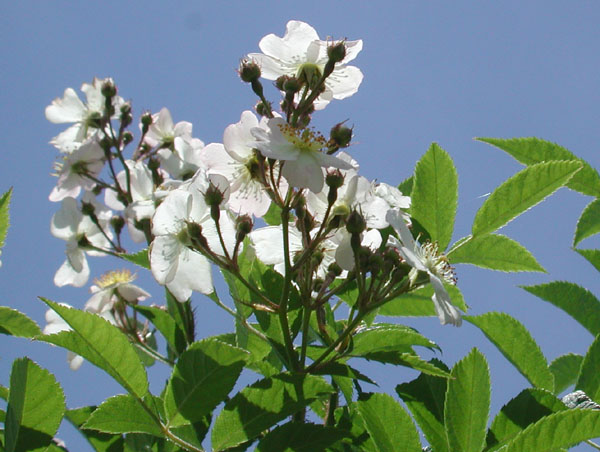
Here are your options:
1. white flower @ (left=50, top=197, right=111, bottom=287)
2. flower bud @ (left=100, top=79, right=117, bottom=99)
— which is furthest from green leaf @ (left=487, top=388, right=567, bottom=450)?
flower bud @ (left=100, top=79, right=117, bottom=99)

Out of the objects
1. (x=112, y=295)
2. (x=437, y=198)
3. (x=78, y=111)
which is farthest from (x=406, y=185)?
(x=78, y=111)

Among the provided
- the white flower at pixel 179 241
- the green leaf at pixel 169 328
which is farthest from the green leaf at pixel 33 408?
the green leaf at pixel 169 328

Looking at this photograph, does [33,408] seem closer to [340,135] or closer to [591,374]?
[340,135]

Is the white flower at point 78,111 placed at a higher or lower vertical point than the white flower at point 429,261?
higher

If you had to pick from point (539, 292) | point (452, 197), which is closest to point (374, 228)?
point (452, 197)

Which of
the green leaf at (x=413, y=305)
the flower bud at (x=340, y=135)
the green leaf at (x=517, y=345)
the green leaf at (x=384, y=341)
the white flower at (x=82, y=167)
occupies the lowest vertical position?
the green leaf at (x=517, y=345)

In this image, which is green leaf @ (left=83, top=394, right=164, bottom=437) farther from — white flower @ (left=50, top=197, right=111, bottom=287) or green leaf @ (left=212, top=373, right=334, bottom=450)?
white flower @ (left=50, top=197, right=111, bottom=287)

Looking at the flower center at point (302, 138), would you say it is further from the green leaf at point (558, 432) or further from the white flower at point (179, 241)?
the green leaf at point (558, 432)
